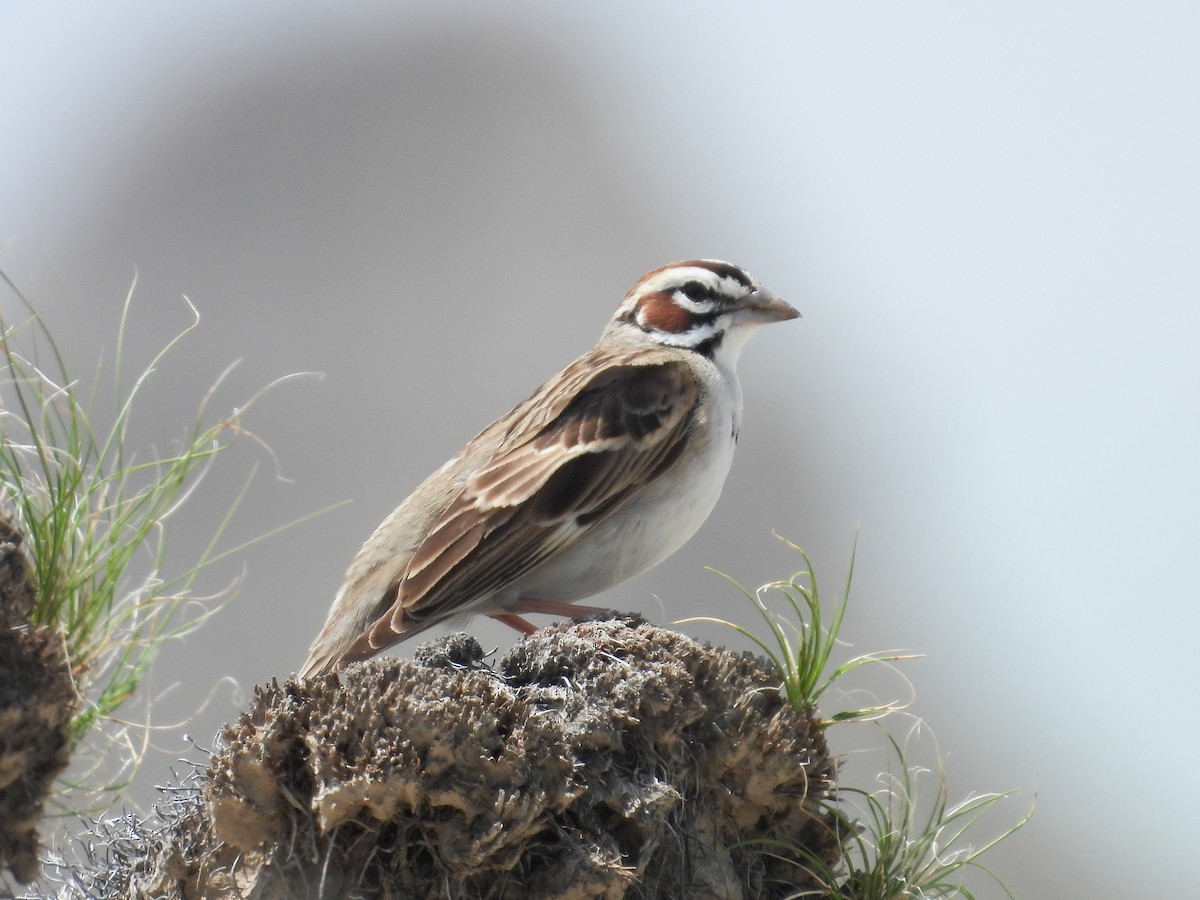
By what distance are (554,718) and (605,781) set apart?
0.25m

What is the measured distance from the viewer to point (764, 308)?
7.75 metres

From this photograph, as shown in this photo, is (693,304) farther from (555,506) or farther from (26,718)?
(26,718)

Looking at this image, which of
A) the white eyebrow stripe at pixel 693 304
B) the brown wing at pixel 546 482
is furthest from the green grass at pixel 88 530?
the white eyebrow stripe at pixel 693 304

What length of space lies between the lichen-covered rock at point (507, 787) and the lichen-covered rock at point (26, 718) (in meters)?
0.40

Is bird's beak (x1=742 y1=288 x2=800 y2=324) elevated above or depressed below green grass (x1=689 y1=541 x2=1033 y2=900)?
above

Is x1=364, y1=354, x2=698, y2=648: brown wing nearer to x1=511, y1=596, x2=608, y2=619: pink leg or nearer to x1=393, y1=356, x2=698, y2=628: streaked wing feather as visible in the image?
x1=393, y1=356, x2=698, y2=628: streaked wing feather

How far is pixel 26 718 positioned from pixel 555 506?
8.76 feet

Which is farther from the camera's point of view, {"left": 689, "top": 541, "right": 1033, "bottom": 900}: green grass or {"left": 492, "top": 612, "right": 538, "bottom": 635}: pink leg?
{"left": 492, "top": 612, "right": 538, "bottom": 635}: pink leg

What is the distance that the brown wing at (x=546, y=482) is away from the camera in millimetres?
6246

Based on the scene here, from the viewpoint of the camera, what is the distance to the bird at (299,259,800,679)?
20.7 feet

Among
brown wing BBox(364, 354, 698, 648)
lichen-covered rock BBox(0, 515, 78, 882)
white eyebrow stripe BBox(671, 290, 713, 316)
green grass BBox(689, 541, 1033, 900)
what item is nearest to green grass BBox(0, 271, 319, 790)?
lichen-covered rock BBox(0, 515, 78, 882)

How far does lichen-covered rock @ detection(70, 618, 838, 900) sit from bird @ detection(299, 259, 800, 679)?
4.74 ft

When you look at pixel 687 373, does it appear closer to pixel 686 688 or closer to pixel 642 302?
pixel 642 302

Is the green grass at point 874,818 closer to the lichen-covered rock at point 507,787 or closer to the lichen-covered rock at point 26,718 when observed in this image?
the lichen-covered rock at point 507,787
